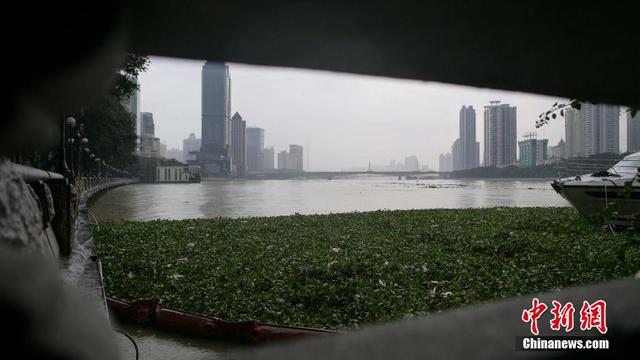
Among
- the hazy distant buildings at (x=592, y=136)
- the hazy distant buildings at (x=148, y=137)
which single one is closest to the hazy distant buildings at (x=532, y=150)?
the hazy distant buildings at (x=592, y=136)

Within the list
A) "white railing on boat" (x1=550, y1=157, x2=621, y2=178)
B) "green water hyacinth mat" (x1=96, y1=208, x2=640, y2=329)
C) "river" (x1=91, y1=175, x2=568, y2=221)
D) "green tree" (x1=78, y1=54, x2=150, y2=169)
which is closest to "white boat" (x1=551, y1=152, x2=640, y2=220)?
"white railing on boat" (x1=550, y1=157, x2=621, y2=178)

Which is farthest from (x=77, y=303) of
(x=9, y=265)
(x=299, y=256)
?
(x=299, y=256)

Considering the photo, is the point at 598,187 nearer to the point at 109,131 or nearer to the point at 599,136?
the point at 599,136

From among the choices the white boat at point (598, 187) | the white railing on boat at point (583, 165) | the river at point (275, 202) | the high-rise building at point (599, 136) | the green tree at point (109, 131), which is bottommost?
the river at point (275, 202)

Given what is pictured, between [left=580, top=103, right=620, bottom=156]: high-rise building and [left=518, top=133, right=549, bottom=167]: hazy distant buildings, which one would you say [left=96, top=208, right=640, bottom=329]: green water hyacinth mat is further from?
[left=518, top=133, right=549, bottom=167]: hazy distant buildings

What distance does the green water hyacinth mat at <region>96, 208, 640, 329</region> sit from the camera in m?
4.69

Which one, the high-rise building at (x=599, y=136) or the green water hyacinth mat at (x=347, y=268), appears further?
the high-rise building at (x=599, y=136)

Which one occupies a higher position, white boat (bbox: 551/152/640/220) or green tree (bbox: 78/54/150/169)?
green tree (bbox: 78/54/150/169)

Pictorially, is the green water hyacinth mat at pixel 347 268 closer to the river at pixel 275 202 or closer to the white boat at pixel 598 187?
the white boat at pixel 598 187

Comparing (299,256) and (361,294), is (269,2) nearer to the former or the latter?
(361,294)

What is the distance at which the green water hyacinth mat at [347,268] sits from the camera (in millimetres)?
4688

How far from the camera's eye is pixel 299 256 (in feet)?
22.8

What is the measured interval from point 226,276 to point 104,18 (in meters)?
5.64

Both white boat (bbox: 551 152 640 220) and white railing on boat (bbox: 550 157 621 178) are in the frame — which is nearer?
white boat (bbox: 551 152 640 220)
